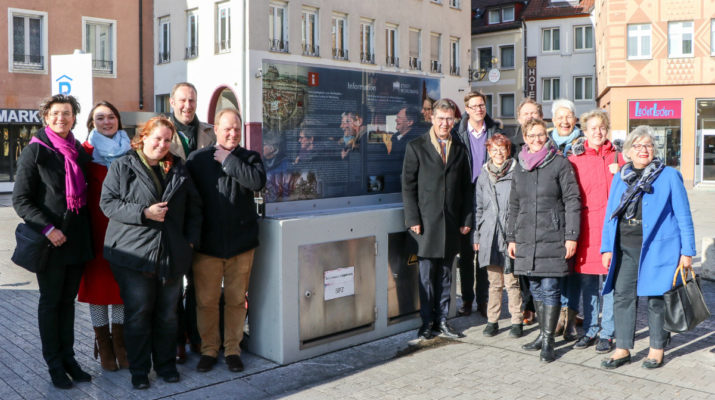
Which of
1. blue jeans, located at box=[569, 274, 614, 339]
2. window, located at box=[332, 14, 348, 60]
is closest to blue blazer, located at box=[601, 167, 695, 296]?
→ blue jeans, located at box=[569, 274, 614, 339]

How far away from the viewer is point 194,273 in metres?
5.40

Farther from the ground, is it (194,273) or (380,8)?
(380,8)

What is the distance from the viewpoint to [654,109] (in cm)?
3061

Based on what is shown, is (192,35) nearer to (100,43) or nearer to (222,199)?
(100,43)

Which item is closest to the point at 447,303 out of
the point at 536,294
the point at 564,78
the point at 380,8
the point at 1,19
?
the point at 536,294

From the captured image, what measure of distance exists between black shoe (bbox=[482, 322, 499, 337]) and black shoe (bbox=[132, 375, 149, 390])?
3013 millimetres

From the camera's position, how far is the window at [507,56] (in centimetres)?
4544

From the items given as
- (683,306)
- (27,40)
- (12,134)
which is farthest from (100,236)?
(27,40)

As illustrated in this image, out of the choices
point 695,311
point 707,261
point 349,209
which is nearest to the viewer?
point 695,311

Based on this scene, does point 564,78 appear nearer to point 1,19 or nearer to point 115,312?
point 1,19

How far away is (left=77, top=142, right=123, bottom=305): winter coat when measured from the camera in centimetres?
523

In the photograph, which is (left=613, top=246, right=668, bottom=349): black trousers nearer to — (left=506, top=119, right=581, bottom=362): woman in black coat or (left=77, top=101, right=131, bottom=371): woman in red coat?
(left=506, top=119, right=581, bottom=362): woman in black coat

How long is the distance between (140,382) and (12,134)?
2414 cm

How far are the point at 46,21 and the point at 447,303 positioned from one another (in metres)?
24.8
